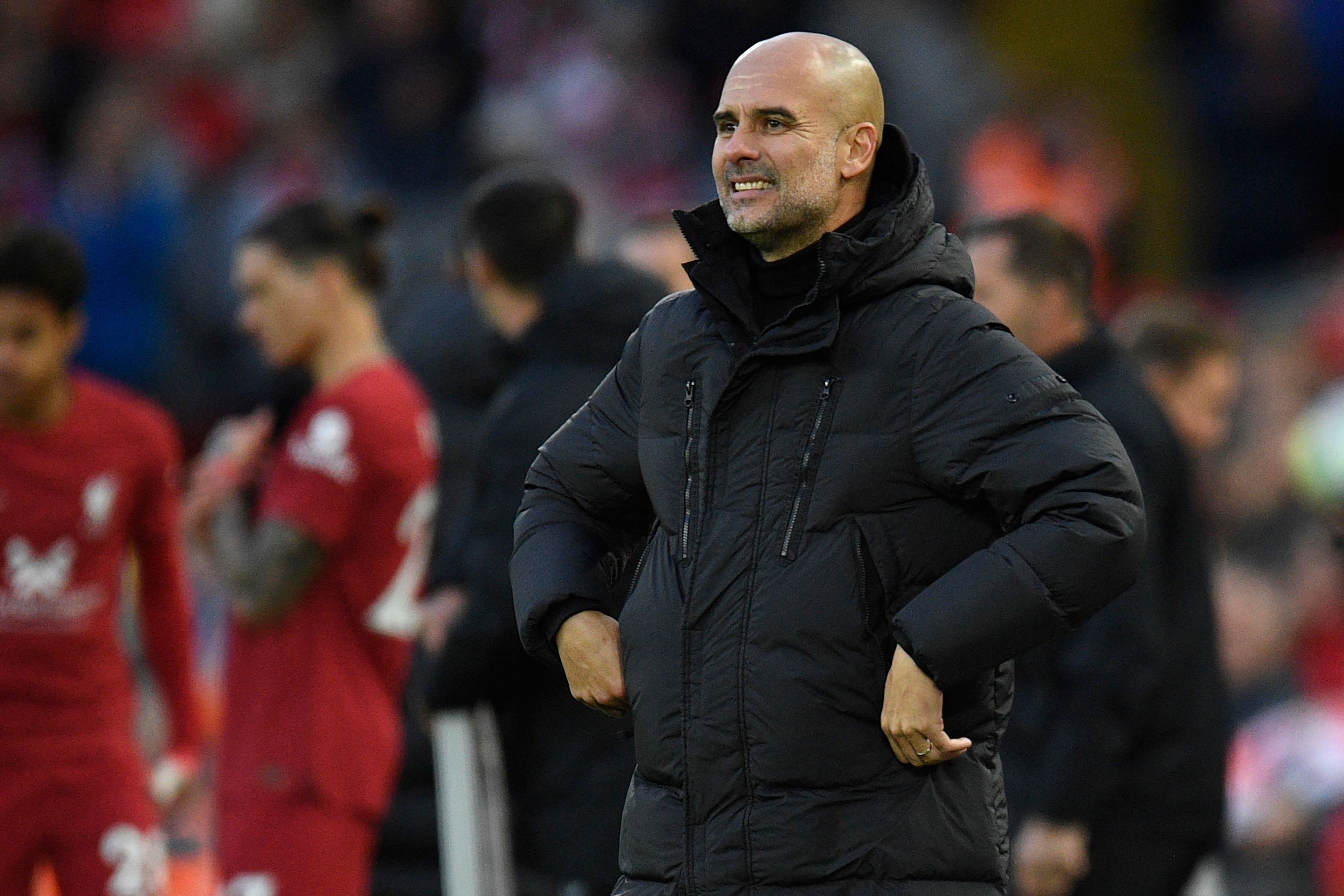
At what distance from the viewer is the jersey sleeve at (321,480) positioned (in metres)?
6.12

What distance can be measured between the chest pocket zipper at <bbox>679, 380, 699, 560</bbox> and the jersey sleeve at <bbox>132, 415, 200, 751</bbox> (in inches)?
107

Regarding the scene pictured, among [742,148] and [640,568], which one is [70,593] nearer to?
[640,568]

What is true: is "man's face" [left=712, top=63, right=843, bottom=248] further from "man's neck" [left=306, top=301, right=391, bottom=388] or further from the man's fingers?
"man's neck" [left=306, top=301, right=391, bottom=388]

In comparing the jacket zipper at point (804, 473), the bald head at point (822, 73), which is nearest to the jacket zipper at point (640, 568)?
the jacket zipper at point (804, 473)

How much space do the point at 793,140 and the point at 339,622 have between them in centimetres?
290

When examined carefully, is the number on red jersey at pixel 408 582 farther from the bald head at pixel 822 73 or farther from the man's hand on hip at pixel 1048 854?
the bald head at pixel 822 73

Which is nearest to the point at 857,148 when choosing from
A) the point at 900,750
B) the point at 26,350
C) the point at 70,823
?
the point at 900,750

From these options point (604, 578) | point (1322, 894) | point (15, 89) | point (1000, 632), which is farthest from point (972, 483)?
point (15, 89)

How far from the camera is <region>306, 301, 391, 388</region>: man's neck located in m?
6.42

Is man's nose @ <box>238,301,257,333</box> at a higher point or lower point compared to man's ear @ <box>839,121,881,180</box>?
higher

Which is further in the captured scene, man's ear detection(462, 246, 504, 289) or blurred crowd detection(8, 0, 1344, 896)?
blurred crowd detection(8, 0, 1344, 896)

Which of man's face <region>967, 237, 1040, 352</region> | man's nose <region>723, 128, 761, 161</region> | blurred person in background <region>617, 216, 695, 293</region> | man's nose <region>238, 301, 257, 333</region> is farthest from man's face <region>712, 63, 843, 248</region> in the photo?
blurred person in background <region>617, 216, 695, 293</region>

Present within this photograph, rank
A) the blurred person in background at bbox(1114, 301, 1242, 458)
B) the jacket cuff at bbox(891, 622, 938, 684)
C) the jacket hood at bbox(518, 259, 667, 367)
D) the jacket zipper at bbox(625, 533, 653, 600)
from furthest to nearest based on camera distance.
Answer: the blurred person in background at bbox(1114, 301, 1242, 458)
the jacket hood at bbox(518, 259, 667, 367)
the jacket zipper at bbox(625, 533, 653, 600)
the jacket cuff at bbox(891, 622, 938, 684)

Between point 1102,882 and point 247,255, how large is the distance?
2.98 m
